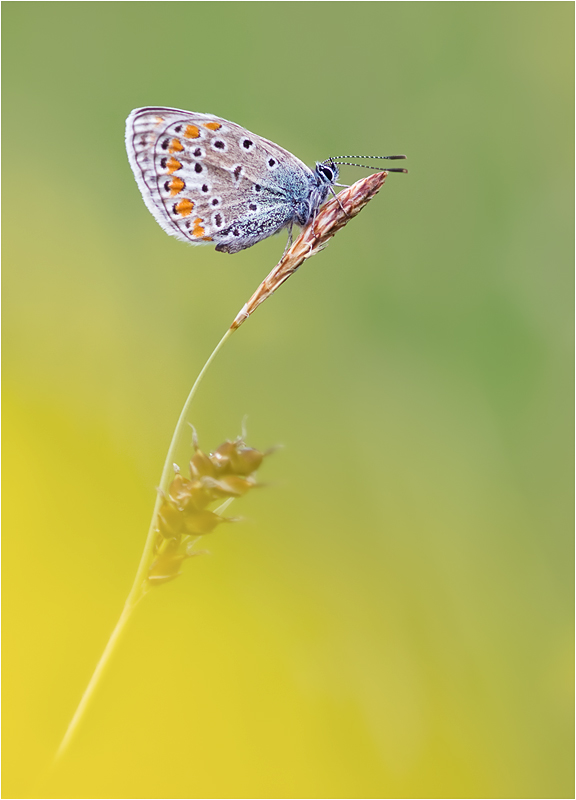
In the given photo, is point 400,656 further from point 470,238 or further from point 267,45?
point 267,45

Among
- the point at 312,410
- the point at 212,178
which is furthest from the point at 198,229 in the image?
the point at 312,410

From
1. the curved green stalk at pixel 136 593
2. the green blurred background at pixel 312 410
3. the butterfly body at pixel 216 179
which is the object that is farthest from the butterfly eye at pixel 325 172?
the curved green stalk at pixel 136 593

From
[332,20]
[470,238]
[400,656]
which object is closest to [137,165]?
[400,656]

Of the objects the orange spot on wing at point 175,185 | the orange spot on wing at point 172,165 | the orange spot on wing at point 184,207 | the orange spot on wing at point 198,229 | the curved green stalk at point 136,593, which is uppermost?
the orange spot on wing at point 172,165

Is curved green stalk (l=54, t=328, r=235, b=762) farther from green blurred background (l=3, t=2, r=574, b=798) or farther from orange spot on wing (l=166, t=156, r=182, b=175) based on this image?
orange spot on wing (l=166, t=156, r=182, b=175)

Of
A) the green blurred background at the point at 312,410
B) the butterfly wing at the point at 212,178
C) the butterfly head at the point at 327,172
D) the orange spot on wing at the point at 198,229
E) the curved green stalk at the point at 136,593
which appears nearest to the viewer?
the curved green stalk at the point at 136,593

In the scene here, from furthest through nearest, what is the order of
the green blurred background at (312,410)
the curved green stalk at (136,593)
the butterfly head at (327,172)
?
the butterfly head at (327,172) → the green blurred background at (312,410) → the curved green stalk at (136,593)

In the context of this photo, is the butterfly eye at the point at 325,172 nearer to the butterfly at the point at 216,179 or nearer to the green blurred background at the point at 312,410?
the butterfly at the point at 216,179
